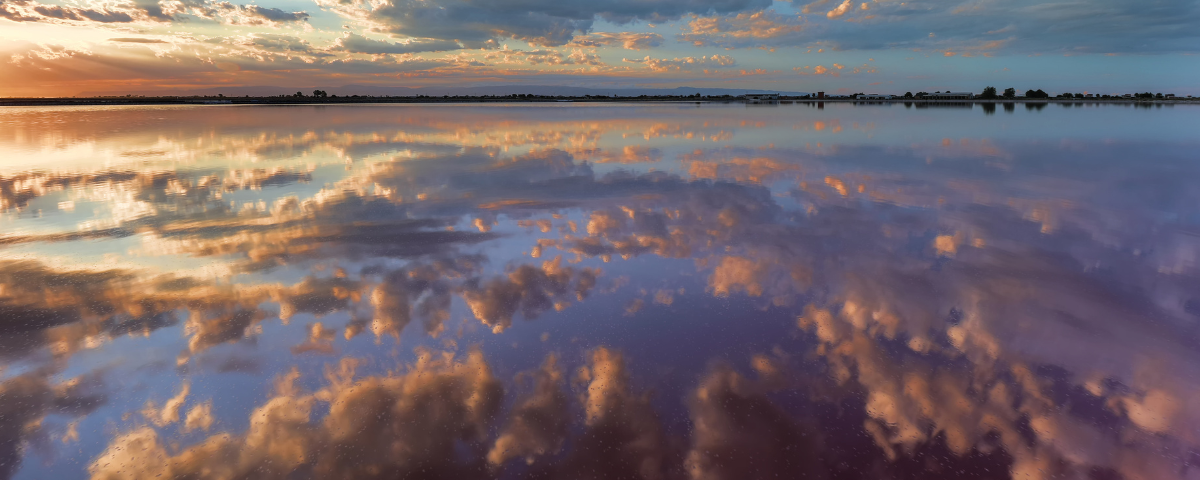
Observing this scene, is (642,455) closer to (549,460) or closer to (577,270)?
(549,460)

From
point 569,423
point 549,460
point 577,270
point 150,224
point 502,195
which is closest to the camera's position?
point 549,460

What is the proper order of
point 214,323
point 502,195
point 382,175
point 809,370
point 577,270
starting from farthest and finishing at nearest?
point 382,175, point 502,195, point 577,270, point 214,323, point 809,370

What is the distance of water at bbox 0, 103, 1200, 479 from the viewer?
489 cm

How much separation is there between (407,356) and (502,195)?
9765mm

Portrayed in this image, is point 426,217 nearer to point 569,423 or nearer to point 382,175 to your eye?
point 382,175

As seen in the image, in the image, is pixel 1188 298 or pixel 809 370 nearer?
pixel 809 370

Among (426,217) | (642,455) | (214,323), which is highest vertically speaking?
(426,217)

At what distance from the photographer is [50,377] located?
6137 mm

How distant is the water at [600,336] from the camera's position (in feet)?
16.0

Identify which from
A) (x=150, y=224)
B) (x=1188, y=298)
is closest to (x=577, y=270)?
(x=1188, y=298)

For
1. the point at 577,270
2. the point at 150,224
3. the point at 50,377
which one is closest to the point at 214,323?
the point at 50,377

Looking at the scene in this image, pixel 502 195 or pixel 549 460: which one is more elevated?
pixel 502 195

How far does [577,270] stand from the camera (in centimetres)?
947

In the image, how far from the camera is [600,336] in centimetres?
704
